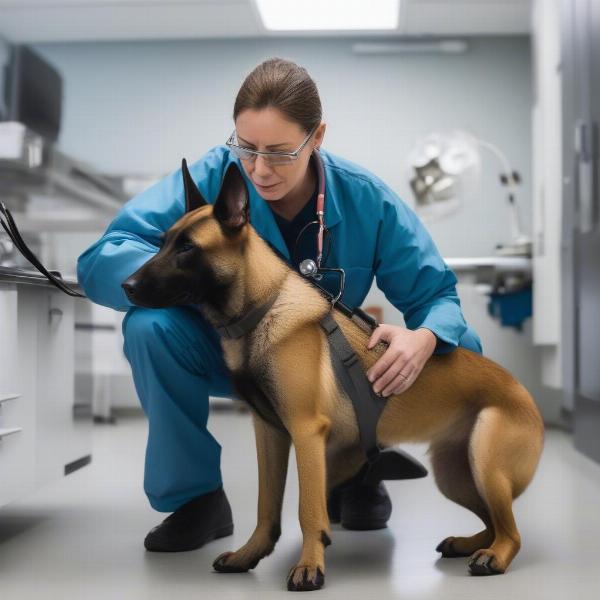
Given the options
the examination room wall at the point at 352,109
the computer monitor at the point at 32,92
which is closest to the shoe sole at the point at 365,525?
the examination room wall at the point at 352,109

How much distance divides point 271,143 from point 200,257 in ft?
0.89

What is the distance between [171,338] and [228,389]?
0.23 m

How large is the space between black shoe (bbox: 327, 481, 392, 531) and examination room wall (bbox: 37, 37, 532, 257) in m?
2.78

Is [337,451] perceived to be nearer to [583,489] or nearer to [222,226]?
[222,226]

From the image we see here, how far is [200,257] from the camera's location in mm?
1321

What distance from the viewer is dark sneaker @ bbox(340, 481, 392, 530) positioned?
1869 millimetres

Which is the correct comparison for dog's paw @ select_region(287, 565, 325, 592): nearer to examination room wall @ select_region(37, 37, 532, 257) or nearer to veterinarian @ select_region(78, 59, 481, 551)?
veterinarian @ select_region(78, 59, 481, 551)

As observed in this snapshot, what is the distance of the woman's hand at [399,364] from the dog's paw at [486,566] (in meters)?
0.31

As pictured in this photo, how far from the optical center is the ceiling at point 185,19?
13.9 ft

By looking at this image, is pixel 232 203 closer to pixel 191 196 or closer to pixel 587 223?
pixel 191 196

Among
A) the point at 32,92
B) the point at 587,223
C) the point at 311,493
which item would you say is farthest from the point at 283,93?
the point at 32,92

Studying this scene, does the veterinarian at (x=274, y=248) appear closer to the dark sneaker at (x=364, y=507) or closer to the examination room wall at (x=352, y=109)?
the dark sneaker at (x=364, y=507)

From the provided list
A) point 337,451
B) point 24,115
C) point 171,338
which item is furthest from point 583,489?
point 24,115

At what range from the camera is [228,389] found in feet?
5.88
